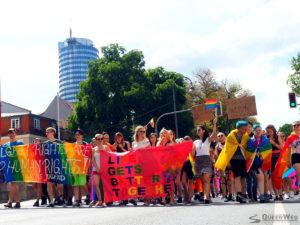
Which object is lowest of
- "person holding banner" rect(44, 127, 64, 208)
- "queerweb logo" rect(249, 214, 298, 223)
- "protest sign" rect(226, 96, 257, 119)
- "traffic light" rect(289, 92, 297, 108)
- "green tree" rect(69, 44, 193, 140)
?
"queerweb logo" rect(249, 214, 298, 223)

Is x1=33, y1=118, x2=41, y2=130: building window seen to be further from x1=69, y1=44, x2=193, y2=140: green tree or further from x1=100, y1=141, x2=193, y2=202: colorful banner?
x1=100, y1=141, x2=193, y2=202: colorful banner

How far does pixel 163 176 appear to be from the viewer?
1185 cm

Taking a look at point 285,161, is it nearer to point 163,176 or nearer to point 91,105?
point 163,176

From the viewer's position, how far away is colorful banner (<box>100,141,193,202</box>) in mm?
11836

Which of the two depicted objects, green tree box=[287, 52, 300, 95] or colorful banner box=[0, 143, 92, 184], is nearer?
colorful banner box=[0, 143, 92, 184]

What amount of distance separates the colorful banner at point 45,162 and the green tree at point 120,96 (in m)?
32.7

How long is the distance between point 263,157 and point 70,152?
509 cm

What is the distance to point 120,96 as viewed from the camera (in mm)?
48156

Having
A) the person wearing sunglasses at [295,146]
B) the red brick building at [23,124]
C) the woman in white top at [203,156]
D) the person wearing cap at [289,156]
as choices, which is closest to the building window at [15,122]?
the red brick building at [23,124]

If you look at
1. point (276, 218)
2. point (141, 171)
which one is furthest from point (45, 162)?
point (276, 218)

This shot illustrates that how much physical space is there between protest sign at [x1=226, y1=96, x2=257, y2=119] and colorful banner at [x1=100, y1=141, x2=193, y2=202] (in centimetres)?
1102

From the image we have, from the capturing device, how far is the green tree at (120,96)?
47562mm

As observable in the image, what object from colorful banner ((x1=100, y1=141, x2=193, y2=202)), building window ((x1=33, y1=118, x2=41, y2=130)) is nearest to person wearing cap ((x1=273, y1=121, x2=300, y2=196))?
colorful banner ((x1=100, y1=141, x2=193, y2=202))

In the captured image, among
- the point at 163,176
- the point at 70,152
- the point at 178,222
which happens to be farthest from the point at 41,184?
the point at 178,222
